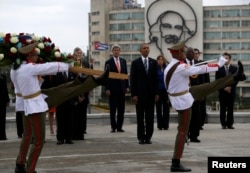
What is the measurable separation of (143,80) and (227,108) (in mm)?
4103

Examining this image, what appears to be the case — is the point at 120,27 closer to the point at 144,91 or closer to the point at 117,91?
the point at 117,91

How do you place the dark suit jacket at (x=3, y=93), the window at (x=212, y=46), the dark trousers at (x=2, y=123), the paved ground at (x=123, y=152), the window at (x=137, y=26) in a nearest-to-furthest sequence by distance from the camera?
the paved ground at (x=123, y=152), the dark trousers at (x=2, y=123), the dark suit jacket at (x=3, y=93), the window at (x=212, y=46), the window at (x=137, y=26)

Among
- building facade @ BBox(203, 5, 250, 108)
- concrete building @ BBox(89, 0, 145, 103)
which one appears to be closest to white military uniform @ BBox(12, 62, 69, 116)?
concrete building @ BBox(89, 0, 145, 103)

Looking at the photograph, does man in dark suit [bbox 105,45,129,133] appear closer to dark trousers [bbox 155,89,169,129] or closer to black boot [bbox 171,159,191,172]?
dark trousers [bbox 155,89,169,129]

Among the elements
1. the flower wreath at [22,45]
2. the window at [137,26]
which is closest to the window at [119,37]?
the window at [137,26]

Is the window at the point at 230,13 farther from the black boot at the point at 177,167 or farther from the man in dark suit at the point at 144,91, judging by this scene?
the black boot at the point at 177,167

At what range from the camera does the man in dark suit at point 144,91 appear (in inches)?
489

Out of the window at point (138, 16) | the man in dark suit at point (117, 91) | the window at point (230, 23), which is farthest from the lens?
the window at point (138, 16)

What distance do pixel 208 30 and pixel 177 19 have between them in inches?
337

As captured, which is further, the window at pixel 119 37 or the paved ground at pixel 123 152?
the window at pixel 119 37

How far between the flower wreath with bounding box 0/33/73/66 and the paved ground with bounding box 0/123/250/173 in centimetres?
169

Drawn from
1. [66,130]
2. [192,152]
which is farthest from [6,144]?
[192,152]

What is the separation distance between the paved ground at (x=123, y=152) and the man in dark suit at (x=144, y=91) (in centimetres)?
37

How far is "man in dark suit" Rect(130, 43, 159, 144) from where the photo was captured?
1241 centimetres
